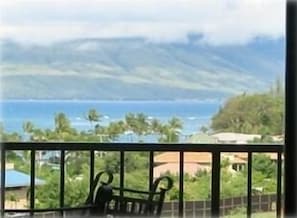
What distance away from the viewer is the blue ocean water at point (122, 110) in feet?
7.53

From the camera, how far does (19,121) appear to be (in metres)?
2.12

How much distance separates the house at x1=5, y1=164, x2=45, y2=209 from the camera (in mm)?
2113

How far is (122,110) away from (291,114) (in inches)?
32.9

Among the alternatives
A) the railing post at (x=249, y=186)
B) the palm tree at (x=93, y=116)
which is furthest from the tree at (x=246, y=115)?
the palm tree at (x=93, y=116)

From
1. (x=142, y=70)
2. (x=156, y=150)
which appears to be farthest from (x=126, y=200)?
(x=142, y=70)

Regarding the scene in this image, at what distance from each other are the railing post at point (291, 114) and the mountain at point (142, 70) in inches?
16.6

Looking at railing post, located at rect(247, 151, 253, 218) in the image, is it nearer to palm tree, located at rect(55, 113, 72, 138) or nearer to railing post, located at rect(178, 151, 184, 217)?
railing post, located at rect(178, 151, 184, 217)

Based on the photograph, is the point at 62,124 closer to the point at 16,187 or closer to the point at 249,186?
the point at 16,187

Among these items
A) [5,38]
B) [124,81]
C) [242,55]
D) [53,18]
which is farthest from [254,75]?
[5,38]

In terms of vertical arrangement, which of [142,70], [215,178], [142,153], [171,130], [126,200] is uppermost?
[142,70]

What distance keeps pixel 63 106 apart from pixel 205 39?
68 centimetres

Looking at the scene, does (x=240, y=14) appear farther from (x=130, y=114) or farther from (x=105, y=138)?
(x=105, y=138)

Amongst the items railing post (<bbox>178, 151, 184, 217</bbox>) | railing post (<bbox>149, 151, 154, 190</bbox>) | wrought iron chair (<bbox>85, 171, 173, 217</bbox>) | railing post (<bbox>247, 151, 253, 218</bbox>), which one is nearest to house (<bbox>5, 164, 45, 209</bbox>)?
wrought iron chair (<bbox>85, 171, 173, 217</bbox>)

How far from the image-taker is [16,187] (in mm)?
2301
